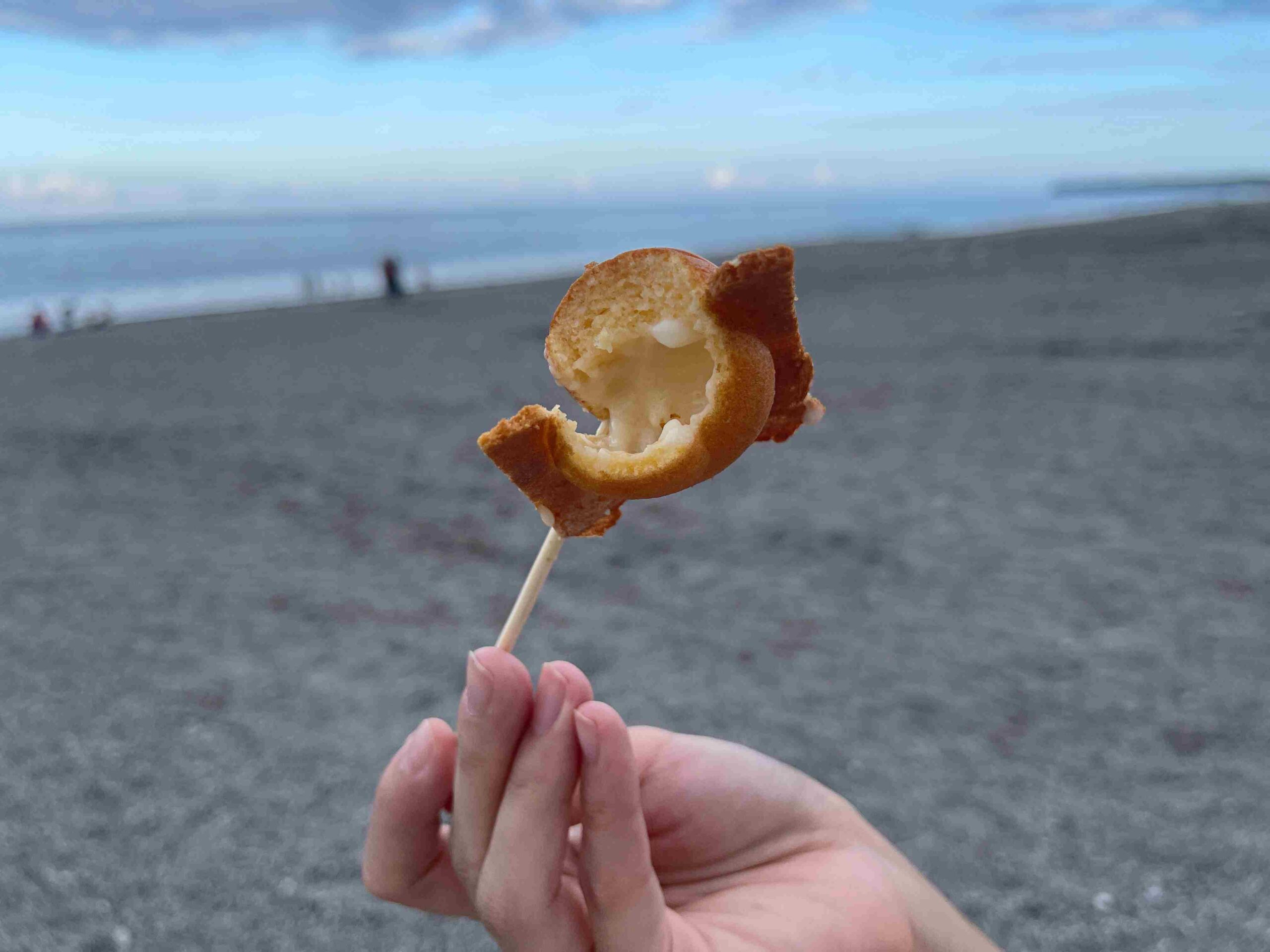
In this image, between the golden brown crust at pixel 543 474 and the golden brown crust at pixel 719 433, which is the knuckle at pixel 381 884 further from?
the golden brown crust at pixel 719 433

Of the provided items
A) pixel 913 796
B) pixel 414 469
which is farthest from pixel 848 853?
pixel 414 469

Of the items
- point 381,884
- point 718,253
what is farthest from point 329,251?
point 381,884

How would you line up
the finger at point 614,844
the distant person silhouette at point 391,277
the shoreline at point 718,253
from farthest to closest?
the distant person silhouette at point 391,277
the shoreline at point 718,253
the finger at point 614,844

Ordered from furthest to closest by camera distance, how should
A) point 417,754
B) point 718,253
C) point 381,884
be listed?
point 718,253, point 381,884, point 417,754

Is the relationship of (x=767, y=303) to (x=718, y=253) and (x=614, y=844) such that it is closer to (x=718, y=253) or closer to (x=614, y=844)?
(x=614, y=844)

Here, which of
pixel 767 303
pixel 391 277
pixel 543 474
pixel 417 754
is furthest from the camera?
pixel 391 277

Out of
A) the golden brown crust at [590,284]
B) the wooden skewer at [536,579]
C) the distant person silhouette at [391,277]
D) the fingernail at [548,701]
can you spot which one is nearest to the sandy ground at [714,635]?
the fingernail at [548,701]

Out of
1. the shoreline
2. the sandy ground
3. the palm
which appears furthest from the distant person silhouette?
the palm

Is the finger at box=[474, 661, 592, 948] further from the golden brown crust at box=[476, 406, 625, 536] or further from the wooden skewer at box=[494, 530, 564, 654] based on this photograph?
the golden brown crust at box=[476, 406, 625, 536]
